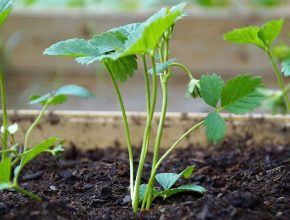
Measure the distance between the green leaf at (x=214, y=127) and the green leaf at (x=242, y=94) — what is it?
0.09 ft

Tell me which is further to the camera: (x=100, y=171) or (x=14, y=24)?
(x=14, y=24)

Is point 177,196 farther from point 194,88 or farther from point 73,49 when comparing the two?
point 73,49

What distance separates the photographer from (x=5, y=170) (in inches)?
31.5

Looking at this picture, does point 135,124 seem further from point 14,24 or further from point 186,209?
point 14,24

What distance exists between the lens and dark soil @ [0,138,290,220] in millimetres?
845

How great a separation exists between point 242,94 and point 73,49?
0.83 feet

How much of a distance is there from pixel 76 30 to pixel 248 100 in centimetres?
168

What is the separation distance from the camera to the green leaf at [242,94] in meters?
0.87

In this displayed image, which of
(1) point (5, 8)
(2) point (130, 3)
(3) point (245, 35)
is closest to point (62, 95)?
(1) point (5, 8)

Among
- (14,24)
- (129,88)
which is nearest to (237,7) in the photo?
(129,88)

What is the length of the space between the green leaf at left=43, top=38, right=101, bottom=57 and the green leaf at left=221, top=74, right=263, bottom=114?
0.20 m

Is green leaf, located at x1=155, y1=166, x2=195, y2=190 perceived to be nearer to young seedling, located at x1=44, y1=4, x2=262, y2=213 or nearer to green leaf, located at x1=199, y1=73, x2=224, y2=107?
young seedling, located at x1=44, y1=4, x2=262, y2=213

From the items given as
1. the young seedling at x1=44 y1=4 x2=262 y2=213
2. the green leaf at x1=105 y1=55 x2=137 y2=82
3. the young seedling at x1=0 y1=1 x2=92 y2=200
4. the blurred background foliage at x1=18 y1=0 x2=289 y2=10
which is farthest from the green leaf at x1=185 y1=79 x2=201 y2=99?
the blurred background foliage at x1=18 y1=0 x2=289 y2=10

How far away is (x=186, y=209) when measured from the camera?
0.87m
